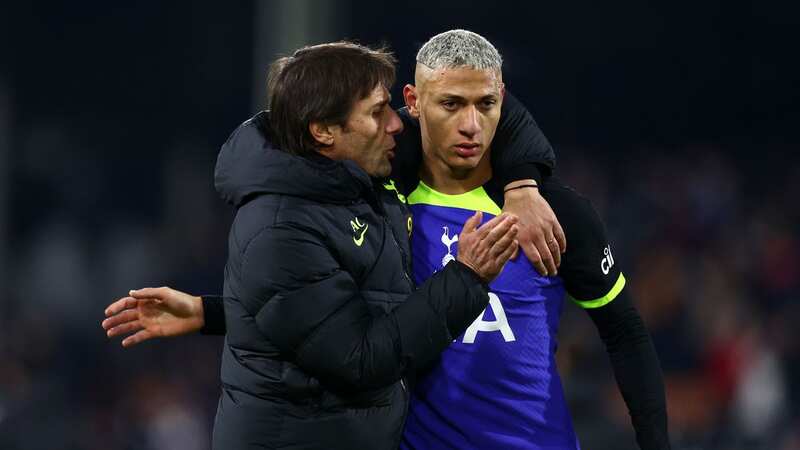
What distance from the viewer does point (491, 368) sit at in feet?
11.5

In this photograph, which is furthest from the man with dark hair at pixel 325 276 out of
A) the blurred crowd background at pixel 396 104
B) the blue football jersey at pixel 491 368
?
the blurred crowd background at pixel 396 104

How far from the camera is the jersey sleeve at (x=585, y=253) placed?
3.52m

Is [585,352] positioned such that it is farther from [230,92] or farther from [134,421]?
[230,92]

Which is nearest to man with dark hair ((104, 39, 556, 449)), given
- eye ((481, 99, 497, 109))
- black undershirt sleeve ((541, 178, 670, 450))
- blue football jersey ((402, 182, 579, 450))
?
blue football jersey ((402, 182, 579, 450))

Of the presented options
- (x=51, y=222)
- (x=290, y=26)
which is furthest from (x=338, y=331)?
(x=51, y=222)

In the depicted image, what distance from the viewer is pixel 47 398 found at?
8.17m

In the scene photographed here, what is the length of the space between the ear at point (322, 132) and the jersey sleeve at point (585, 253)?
0.67 meters

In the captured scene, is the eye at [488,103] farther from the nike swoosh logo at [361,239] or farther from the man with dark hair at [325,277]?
the nike swoosh logo at [361,239]

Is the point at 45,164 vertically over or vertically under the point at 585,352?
under

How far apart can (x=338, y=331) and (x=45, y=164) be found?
10085 millimetres

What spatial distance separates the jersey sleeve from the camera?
139 inches

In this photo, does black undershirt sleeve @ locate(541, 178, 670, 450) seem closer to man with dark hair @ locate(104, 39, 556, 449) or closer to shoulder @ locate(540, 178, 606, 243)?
shoulder @ locate(540, 178, 606, 243)

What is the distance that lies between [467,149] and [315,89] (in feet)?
1.68

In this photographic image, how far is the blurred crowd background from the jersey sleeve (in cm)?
285
